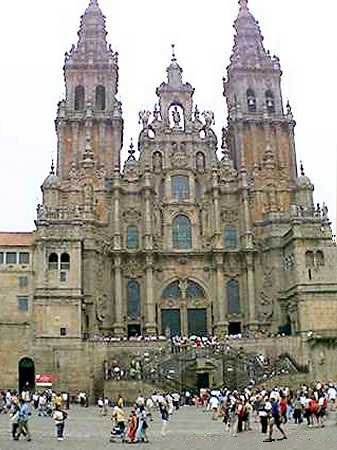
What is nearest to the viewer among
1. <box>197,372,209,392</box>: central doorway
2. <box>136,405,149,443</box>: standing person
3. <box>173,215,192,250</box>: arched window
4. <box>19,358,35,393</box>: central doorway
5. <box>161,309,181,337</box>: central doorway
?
<box>136,405,149,443</box>: standing person

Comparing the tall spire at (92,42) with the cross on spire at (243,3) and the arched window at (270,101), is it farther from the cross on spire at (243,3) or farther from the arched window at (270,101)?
the arched window at (270,101)

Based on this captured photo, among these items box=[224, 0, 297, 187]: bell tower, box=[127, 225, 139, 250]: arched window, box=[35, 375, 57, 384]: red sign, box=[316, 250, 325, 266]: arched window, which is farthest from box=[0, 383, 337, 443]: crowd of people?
box=[224, 0, 297, 187]: bell tower

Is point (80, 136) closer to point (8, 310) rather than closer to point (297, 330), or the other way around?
point (8, 310)

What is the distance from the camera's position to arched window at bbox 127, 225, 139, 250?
6688cm

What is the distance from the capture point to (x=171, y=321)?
65438 mm

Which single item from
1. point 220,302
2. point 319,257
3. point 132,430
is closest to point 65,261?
point 220,302

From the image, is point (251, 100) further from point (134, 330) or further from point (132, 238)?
point (134, 330)

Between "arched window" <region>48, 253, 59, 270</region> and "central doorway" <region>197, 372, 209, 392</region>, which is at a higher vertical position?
"arched window" <region>48, 253, 59, 270</region>

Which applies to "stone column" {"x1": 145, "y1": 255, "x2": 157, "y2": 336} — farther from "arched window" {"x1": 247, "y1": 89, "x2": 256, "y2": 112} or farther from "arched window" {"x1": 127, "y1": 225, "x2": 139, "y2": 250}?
"arched window" {"x1": 247, "y1": 89, "x2": 256, "y2": 112}

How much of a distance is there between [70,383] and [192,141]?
89.8 ft

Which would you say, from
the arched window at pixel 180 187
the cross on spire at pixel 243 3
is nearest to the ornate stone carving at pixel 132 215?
the arched window at pixel 180 187

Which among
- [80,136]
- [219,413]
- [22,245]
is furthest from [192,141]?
[219,413]

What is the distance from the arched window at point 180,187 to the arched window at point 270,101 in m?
12.6

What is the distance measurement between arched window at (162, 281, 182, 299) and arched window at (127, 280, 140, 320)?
8.45ft
